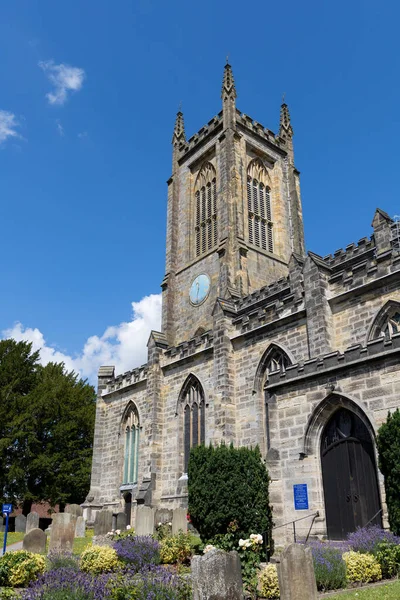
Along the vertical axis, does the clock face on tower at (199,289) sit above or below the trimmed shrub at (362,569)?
above

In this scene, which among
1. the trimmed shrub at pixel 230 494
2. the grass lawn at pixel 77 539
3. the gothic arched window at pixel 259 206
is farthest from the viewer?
the gothic arched window at pixel 259 206

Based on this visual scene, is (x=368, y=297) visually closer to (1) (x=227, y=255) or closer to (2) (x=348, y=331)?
(2) (x=348, y=331)

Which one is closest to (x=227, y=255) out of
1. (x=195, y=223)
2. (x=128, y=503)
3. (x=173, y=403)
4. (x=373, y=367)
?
(x=195, y=223)

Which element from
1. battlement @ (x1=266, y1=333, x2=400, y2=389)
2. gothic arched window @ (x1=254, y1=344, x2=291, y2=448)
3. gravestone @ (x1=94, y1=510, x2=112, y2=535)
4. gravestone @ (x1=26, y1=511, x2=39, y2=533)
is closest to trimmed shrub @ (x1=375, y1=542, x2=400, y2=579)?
battlement @ (x1=266, y1=333, x2=400, y2=389)

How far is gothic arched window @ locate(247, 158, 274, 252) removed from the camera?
32531 mm

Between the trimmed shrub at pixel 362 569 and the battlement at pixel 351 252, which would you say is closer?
the trimmed shrub at pixel 362 569

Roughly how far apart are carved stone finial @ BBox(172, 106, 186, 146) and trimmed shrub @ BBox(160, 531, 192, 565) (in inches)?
1224

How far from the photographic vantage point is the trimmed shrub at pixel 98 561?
11461 millimetres

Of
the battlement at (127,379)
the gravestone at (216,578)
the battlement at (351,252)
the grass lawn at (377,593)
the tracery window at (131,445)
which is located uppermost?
the battlement at (351,252)

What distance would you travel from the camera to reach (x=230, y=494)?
13.5 meters

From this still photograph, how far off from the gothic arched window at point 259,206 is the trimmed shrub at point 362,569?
77.3 ft

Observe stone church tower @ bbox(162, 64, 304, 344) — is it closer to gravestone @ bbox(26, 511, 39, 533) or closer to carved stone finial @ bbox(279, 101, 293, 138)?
carved stone finial @ bbox(279, 101, 293, 138)

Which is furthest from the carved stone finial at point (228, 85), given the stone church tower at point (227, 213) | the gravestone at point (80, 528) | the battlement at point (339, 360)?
the gravestone at point (80, 528)

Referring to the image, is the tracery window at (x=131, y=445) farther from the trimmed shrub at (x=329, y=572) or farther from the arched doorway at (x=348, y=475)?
the trimmed shrub at (x=329, y=572)
